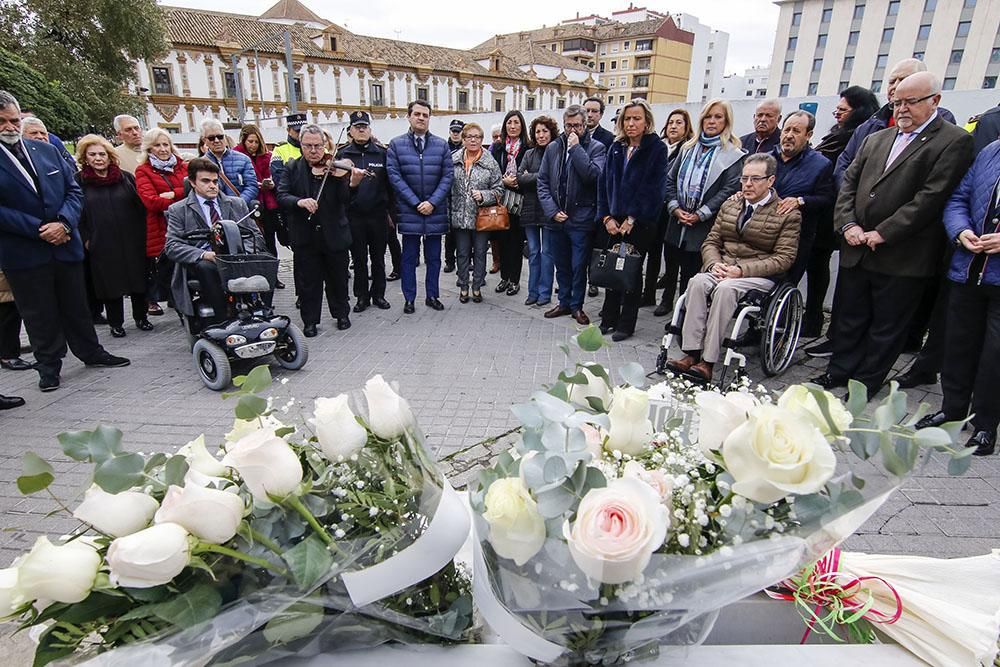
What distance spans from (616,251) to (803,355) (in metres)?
2.08

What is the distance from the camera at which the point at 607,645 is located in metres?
1.00

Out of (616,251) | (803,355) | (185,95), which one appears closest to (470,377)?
(616,251)

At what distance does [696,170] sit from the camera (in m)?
5.55

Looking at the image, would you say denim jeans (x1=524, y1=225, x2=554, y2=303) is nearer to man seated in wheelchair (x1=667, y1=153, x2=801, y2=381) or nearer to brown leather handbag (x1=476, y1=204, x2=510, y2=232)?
brown leather handbag (x1=476, y1=204, x2=510, y2=232)

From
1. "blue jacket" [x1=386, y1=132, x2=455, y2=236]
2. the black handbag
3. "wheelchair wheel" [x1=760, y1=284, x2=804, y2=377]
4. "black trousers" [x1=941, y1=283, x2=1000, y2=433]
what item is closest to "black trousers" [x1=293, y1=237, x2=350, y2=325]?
"blue jacket" [x1=386, y1=132, x2=455, y2=236]

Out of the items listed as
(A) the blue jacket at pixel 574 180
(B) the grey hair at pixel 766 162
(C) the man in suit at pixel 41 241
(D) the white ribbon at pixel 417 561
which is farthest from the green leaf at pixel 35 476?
(A) the blue jacket at pixel 574 180

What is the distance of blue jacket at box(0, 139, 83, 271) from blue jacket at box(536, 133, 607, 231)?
4.42 m

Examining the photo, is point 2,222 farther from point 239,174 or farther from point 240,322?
point 239,174

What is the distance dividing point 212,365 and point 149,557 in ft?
14.3

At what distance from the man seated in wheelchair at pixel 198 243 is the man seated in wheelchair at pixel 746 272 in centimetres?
397

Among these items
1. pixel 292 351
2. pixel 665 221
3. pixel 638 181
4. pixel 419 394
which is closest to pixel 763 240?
pixel 638 181

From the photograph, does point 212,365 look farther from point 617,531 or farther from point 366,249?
point 617,531

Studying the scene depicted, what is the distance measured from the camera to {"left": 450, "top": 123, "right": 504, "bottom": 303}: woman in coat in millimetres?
7008

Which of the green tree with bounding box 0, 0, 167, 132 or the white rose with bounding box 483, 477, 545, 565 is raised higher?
the green tree with bounding box 0, 0, 167, 132
